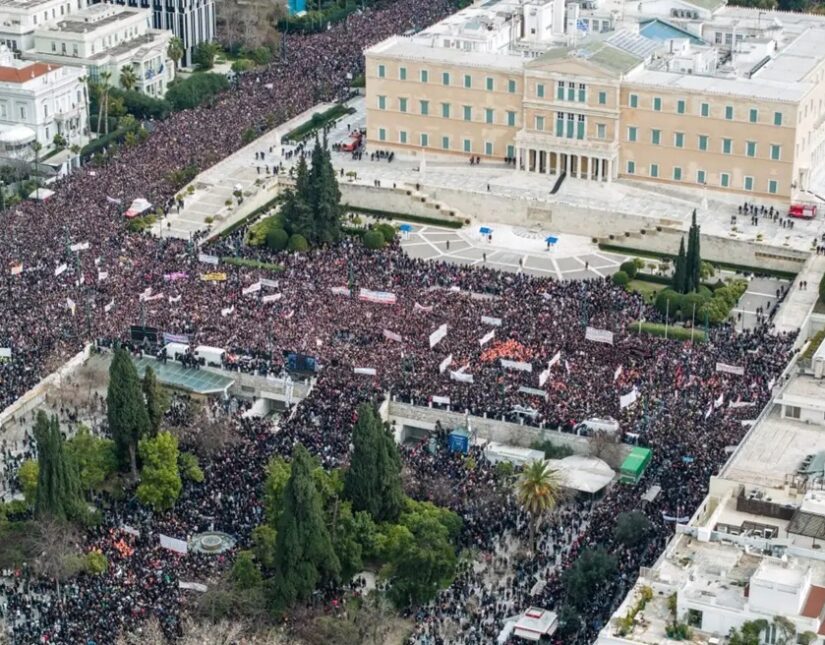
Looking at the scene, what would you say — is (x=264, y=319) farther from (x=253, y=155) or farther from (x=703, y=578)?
(x=703, y=578)

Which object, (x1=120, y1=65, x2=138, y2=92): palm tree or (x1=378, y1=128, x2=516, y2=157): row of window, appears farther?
(x1=120, y1=65, x2=138, y2=92): palm tree

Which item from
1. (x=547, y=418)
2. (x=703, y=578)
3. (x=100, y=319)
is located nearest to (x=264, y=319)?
(x=100, y=319)

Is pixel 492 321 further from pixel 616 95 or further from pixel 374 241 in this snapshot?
pixel 616 95

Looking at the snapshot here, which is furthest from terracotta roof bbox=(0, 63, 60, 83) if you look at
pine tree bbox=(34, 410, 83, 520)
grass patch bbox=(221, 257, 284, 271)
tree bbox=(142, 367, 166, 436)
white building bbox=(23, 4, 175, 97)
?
pine tree bbox=(34, 410, 83, 520)

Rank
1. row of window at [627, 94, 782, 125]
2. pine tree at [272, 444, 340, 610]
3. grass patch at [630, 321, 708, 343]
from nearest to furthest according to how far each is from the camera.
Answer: pine tree at [272, 444, 340, 610] → grass patch at [630, 321, 708, 343] → row of window at [627, 94, 782, 125]

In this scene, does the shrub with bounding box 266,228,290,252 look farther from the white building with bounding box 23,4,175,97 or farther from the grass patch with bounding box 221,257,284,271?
the white building with bounding box 23,4,175,97

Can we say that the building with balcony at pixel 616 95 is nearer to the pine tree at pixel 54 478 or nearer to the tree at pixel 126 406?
the tree at pixel 126 406
